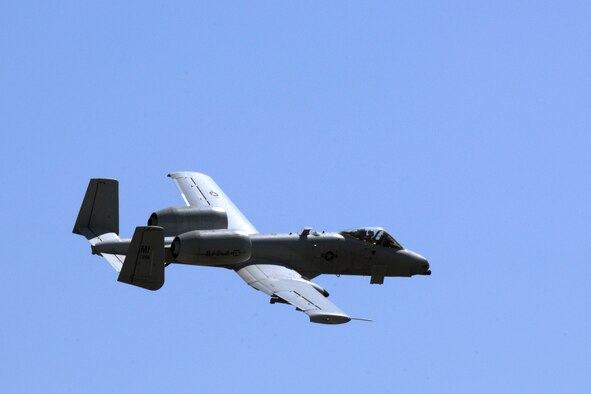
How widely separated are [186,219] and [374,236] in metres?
7.59

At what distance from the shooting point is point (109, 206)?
58.4 m

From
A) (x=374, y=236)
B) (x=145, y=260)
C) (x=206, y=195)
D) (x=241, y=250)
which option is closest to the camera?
(x=145, y=260)

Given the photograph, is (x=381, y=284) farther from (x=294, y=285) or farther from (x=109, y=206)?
(x=109, y=206)

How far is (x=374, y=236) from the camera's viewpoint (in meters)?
59.7

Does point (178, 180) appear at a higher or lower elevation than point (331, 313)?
higher

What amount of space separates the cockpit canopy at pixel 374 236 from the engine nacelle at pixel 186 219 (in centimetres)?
510

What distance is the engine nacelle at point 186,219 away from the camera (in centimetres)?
5906

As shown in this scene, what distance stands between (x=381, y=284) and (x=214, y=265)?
7.35 m

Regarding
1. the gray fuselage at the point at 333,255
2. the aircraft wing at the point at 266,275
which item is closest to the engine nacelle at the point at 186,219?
the aircraft wing at the point at 266,275

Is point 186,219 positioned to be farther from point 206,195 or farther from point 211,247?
point 206,195

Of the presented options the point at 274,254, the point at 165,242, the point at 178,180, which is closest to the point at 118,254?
the point at 165,242

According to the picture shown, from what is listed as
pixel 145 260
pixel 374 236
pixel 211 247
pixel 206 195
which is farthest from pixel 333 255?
pixel 145 260

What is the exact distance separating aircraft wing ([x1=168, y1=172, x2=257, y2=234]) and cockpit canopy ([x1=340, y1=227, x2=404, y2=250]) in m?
4.97

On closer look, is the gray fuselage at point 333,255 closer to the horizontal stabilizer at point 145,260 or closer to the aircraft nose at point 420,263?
the aircraft nose at point 420,263
